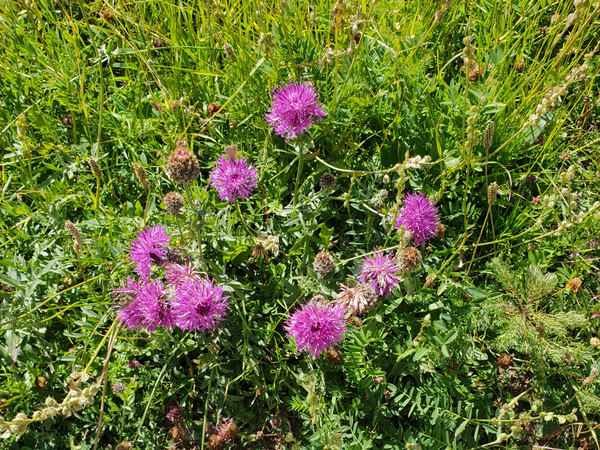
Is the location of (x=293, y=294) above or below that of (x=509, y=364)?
above

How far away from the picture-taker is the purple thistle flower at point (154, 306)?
192 cm

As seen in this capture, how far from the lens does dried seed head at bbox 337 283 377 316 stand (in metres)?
1.87

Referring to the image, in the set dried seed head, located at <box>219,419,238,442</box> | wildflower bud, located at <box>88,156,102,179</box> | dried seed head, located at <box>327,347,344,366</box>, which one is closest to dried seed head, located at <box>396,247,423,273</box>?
dried seed head, located at <box>327,347,344,366</box>

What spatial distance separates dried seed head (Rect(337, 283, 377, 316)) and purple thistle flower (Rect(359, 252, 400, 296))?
73 millimetres

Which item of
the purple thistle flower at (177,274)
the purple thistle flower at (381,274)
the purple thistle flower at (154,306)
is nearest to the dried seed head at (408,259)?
the purple thistle flower at (381,274)

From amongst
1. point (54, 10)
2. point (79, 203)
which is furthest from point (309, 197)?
point (54, 10)

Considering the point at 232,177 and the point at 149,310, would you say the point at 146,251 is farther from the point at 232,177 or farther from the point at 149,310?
the point at 232,177

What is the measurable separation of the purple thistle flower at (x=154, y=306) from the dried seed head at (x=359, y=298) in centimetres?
72

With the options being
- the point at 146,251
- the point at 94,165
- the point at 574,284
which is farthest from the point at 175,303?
the point at 574,284

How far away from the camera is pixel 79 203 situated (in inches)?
102

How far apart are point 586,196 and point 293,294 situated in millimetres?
1884

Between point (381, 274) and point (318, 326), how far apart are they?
0.34m

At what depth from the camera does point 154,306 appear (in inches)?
75.4

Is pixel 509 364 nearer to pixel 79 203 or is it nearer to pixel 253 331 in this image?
pixel 253 331
